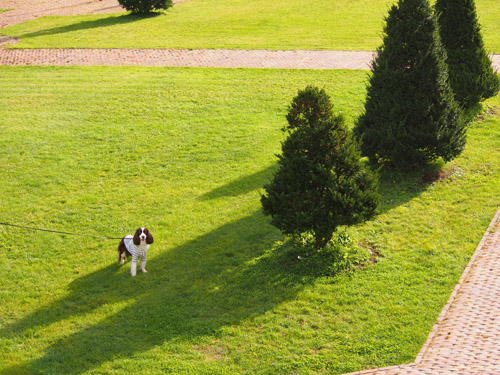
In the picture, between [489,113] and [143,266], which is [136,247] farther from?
[489,113]

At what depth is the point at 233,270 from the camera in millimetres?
10523

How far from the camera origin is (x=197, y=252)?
11211mm

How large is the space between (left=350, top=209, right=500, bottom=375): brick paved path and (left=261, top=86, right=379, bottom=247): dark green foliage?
196 centimetres

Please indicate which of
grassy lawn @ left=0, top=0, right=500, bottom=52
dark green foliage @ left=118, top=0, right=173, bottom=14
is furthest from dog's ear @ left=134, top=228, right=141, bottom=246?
dark green foliage @ left=118, top=0, right=173, bottom=14

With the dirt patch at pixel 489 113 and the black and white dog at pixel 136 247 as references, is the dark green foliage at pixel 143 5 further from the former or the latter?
the black and white dog at pixel 136 247

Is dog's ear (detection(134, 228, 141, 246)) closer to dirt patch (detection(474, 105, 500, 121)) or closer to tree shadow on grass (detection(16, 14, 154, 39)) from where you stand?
dirt patch (detection(474, 105, 500, 121))

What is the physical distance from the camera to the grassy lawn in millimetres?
25156

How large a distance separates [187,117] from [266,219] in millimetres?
6554

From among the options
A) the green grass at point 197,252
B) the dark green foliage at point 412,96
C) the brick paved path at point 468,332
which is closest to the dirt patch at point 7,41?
the green grass at point 197,252

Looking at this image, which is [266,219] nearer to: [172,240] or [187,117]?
[172,240]

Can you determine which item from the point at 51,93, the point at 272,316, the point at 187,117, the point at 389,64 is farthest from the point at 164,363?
the point at 51,93

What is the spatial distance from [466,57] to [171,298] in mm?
11135

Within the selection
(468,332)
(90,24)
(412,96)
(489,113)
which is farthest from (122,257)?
(90,24)

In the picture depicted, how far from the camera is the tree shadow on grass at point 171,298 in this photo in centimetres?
878
